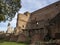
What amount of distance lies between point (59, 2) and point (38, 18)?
34.6 feet

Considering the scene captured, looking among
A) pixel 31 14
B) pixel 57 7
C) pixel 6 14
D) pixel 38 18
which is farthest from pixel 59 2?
pixel 6 14

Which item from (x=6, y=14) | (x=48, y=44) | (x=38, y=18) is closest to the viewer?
(x=48, y=44)

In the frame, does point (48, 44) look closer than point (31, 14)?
Yes

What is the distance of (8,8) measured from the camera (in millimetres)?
29984

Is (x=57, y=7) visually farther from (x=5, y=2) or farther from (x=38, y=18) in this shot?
(x=5, y=2)

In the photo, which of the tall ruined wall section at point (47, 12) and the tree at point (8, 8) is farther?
the tall ruined wall section at point (47, 12)

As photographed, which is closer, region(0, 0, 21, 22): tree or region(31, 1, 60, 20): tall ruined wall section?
region(0, 0, 21, 22): tree

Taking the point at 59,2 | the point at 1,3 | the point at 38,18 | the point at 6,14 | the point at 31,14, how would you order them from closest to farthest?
the point at 1,3, the point at 6,14, the point at 59,2, the point at 38,18, the point at 31,14

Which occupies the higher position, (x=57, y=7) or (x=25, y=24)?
(x=57, y=7)

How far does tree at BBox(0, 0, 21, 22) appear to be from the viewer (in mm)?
28533

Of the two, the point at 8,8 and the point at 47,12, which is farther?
the point at 47,12

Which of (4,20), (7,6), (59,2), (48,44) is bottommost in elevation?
(48,44)

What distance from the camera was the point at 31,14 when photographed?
6438 centimetres

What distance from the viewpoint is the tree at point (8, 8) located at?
1123 inches
